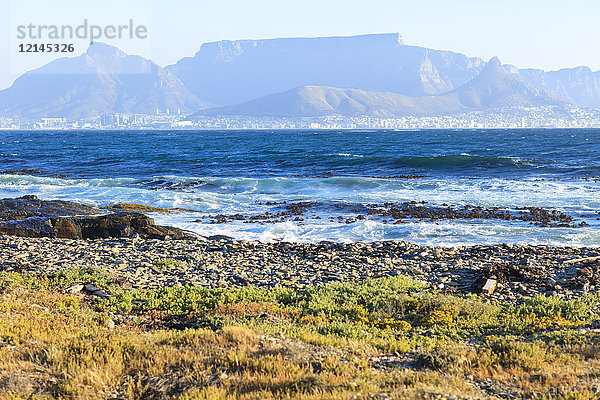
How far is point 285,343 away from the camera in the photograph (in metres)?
7.81

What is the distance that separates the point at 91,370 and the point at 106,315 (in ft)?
11.1

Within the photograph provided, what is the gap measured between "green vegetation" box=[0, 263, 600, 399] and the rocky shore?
57.6 inches

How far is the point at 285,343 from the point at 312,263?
7981mm

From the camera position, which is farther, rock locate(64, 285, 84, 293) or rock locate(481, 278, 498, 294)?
rock locate(481, 278, 498, 294)

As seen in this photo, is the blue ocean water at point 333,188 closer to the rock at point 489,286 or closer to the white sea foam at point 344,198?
the white sea foam at point 344,198

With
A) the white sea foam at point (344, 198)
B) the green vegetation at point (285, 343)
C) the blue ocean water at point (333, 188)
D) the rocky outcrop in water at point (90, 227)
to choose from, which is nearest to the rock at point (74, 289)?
the green vegetation at point (285, 343)

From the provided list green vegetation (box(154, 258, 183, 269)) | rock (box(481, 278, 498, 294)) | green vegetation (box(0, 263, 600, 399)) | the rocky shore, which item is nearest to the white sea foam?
the rocky shore

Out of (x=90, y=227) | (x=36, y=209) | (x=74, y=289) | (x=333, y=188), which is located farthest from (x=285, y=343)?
(x=333, y=188)

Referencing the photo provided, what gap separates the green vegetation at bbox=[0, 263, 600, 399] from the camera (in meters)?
6.26

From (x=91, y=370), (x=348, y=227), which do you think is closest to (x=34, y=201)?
(x=348, y=227)

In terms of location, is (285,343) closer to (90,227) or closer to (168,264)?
(168,264)

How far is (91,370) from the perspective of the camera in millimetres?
6578

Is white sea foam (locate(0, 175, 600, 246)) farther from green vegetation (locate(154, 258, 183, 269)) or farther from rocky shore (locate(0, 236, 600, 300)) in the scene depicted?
green vegetation (locate(154, 258, 183, 269))

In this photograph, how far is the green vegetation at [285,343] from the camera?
6.26 metres
